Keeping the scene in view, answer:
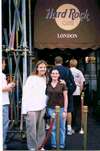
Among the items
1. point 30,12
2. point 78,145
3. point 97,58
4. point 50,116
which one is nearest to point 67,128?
point 78,145

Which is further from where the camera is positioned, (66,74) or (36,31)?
(36,31)

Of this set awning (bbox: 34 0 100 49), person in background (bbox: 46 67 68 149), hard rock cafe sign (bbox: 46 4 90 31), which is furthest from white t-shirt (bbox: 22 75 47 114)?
hard rock cafe sign (bbox: 46 4 90 31)

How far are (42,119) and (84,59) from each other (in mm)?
8497

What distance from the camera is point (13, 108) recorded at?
11516 mm

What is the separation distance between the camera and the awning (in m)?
13.9

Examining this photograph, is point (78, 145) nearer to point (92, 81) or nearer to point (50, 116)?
point (50, 116)

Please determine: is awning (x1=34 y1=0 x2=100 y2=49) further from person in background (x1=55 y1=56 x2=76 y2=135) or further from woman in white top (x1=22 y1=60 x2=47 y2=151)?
woman in white top (x1=22 y1=60 x2=47 y2=151)

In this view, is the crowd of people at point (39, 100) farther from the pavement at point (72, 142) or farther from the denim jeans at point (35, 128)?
the pavement at point (72, 142)

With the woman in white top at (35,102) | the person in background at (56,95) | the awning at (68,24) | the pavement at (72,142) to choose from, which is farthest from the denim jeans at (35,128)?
Result: the awning at (68,24)

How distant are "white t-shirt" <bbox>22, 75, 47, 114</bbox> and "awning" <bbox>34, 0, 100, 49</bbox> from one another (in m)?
4.32

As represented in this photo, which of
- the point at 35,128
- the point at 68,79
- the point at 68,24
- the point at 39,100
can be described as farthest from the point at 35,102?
the point at 68,24

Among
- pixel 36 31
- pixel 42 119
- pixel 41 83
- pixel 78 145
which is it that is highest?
pixel 36 31

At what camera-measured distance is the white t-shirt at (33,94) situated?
31.5ft

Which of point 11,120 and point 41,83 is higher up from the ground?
point 41,83
